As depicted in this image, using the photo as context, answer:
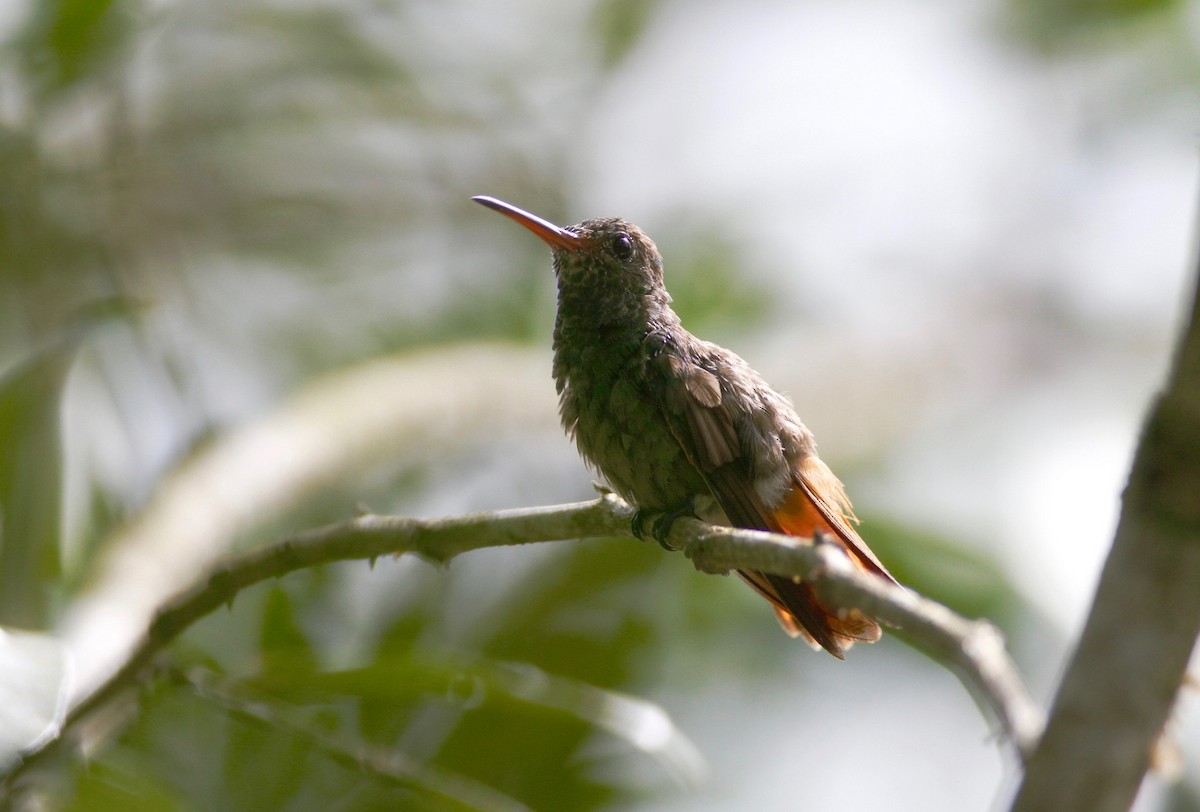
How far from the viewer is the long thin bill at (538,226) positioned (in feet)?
9.05

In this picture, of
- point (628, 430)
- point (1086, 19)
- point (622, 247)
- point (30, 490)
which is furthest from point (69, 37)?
point (1086, 19)

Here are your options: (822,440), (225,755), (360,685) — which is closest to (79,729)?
(360,685)

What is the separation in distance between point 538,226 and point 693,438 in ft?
2.65

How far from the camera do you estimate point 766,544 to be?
139cm

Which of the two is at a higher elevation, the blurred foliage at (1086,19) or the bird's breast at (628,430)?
the blurred foliage at (1086,19)

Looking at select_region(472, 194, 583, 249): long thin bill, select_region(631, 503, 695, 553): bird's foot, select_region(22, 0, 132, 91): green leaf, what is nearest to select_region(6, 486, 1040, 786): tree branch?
select_region(631, 503, 695, 553): bird's foot

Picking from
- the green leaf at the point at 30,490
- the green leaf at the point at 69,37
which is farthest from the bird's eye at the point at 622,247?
the green leaf at the point at 69,37

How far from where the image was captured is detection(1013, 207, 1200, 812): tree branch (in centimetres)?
75

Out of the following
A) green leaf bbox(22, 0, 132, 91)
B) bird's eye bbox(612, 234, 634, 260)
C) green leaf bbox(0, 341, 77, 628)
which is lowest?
green leaf bbox(0, 341, 77, 628)

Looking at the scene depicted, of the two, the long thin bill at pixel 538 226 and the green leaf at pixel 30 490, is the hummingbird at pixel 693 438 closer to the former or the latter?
the long thin bill at pixel 538 226

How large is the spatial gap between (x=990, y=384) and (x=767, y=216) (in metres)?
1.62

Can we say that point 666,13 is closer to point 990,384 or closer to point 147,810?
point 990,384

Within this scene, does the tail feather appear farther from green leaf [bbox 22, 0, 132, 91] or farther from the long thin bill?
green leaf [bbox 22, 0, 132, 91]

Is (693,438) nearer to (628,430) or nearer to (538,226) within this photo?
(628,430)
